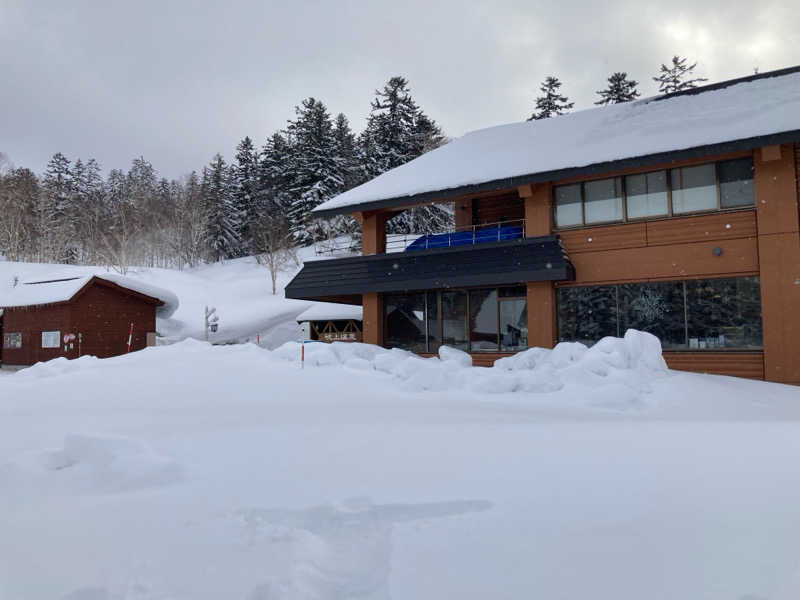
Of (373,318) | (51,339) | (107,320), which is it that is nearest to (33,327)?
(51,339)

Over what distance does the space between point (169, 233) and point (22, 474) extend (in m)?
60.6

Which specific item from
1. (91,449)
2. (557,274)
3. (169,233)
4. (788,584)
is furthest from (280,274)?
(788,584)

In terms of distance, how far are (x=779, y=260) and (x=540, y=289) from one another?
5.24 meters

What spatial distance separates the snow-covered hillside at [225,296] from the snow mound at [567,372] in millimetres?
24750

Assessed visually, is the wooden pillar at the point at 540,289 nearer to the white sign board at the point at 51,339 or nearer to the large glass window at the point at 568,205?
the large glass window at the point at 568,205

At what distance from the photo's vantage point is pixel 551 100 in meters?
44.9

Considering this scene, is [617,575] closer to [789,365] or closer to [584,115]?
[789,365]

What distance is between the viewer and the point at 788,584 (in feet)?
8.89

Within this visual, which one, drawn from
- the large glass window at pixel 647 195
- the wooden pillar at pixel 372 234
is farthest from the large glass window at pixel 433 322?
the large glass window at pixel 647 195

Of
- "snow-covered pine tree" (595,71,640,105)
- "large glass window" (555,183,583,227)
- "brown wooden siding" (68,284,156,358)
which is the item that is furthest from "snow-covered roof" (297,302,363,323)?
"snow-covered pine tree" (595,71,640,105)

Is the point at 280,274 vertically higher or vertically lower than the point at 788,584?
higher

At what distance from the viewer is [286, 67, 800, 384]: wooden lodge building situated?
12203 mm

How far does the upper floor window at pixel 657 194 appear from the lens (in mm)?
12766

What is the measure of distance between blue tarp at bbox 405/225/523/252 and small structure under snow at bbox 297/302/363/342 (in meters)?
15.0
